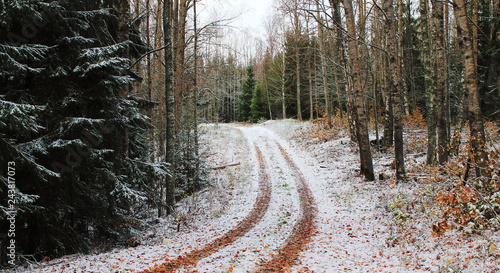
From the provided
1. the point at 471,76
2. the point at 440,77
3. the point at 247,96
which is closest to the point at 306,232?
the point at 471,76

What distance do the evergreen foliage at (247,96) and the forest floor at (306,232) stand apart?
3316 cm

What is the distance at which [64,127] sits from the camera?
6621 mm

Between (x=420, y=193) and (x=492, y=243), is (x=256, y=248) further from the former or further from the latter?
(x=420, y=193)

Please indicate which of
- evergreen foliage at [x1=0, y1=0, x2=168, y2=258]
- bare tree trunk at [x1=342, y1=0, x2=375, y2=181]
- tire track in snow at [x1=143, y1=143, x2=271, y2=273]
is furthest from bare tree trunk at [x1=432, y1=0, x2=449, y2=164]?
evergreen foliage at [x1=0, y1=0, x2=168, y2=258]

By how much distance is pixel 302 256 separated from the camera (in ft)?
21.6

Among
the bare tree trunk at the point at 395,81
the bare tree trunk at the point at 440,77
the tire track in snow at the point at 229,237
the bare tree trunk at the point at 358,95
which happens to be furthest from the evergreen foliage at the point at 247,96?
the bare tree trunk at the point at 440,77

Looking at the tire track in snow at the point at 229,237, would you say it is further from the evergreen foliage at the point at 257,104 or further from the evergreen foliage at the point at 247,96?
the evergreen foliage at the point at 247,96

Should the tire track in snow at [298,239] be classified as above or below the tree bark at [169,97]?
below

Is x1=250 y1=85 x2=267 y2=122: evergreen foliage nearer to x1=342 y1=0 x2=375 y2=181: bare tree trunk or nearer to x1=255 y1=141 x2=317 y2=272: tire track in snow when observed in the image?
x1=342 y1=0 x2=375 y2=181: bare tree trunk

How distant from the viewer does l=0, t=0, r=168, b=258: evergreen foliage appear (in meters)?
5.92

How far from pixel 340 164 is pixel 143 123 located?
37.8ft

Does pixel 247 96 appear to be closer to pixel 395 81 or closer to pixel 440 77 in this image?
pixel 395 81

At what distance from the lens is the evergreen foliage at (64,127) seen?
233 inches

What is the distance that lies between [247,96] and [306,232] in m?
41.4
